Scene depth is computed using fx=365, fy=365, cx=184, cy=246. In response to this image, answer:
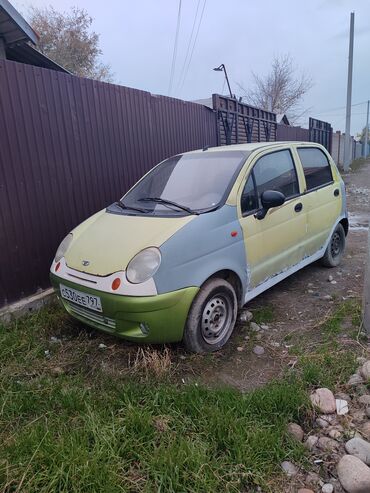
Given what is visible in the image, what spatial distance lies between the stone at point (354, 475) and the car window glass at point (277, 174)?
90.9 inches

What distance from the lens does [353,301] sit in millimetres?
3840

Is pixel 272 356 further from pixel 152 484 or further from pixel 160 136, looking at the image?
pixel 160 136

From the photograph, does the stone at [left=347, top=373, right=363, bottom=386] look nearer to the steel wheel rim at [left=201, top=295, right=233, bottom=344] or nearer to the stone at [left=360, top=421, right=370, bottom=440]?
the stone at [left=360, top=421, right=370, bottom=440]

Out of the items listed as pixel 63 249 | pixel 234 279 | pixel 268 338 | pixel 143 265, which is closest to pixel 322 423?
pixel 268 338

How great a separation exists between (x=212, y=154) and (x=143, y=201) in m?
0.89

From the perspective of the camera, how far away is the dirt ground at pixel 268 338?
2.86m

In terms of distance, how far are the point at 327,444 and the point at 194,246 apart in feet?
5.20

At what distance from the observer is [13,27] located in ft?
19.2

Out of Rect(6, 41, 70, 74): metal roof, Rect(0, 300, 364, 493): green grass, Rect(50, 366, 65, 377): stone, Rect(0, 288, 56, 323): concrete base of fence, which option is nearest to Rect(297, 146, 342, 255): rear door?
Rect(0, 300, 364, 493): green grass

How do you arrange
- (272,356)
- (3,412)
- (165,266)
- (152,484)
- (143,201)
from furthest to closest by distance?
1. (143,201)
2. (272,356)
3. (165,266)
4. (3,412)
5. (152,484)

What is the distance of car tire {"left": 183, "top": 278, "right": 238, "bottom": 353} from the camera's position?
2.91 metres

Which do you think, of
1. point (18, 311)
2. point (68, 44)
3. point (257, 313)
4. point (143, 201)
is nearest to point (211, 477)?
point (257, 313)

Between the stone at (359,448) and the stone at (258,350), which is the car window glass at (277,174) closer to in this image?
the stone at (258,350)

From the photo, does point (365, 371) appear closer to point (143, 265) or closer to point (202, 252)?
point (202, 252)
